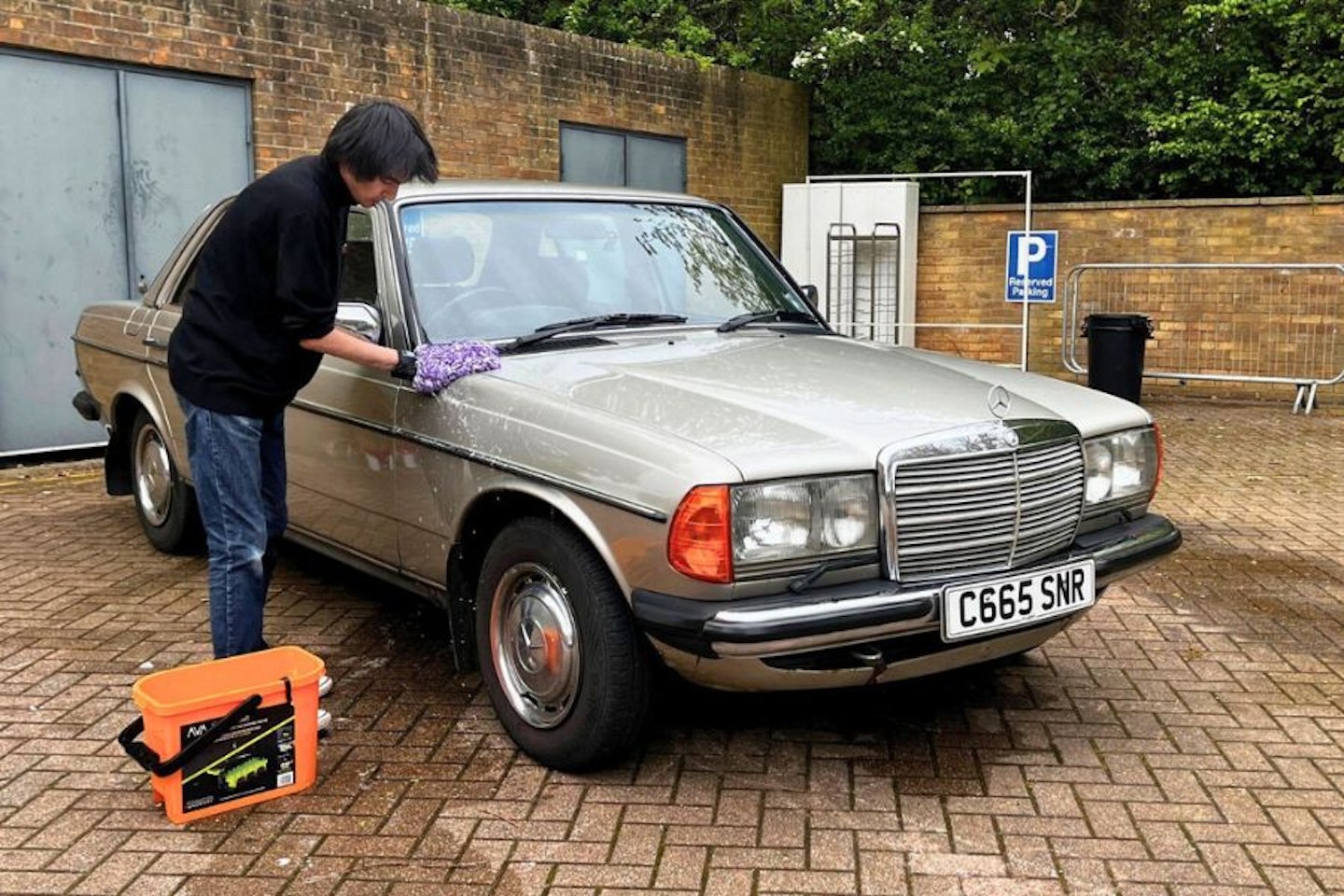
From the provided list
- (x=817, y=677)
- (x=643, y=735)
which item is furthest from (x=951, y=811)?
(x=643, y=735)

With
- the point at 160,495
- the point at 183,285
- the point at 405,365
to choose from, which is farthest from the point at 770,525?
the point at 160,495

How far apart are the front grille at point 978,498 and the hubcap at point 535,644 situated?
95 centimetres

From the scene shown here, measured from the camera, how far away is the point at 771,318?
4.87 metres

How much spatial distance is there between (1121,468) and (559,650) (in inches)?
75.4

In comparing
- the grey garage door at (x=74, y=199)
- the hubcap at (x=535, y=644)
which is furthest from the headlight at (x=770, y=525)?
the grey garage door at (x=74, y=199)

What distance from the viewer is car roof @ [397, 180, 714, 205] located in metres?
4.58

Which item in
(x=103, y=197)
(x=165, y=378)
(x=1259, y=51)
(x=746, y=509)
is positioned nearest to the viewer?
(x=746, y=509)

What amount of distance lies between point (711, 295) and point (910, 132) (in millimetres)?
11308

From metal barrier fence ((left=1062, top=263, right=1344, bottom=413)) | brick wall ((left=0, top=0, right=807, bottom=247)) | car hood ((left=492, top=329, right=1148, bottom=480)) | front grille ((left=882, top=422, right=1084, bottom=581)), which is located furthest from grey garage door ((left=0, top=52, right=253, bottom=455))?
metal barrier fence ((left=1062, top=263, right=1344, bottom=413))

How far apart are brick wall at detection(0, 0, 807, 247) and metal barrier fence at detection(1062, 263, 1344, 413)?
148 inches

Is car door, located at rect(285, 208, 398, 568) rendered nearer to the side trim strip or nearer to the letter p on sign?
the side trim strip

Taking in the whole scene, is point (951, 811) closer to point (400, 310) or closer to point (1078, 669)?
point (1078, 669)

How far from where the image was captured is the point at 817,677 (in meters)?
3.42

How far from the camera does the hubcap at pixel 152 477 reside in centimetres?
608
